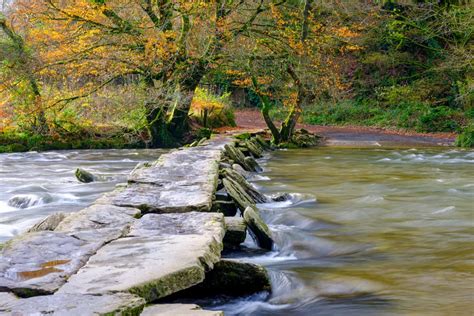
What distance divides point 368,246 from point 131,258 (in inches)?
119

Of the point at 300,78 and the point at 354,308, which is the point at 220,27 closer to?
the point at 300,78

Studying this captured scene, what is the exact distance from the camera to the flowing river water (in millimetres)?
4582

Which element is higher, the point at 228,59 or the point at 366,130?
the point at 228,59

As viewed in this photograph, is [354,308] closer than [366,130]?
Yes

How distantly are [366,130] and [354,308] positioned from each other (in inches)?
879

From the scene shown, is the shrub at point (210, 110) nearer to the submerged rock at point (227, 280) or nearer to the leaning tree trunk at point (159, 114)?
the leaning tree trunk at point (159, 114)

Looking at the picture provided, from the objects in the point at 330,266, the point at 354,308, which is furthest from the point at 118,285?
the point at 330,266

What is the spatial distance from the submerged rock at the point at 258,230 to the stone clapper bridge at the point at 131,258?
1 centimetres

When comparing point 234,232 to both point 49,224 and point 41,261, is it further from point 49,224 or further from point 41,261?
point 41,261

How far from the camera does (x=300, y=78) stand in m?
17.2

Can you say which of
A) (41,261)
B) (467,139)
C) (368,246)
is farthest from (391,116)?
(41,261)

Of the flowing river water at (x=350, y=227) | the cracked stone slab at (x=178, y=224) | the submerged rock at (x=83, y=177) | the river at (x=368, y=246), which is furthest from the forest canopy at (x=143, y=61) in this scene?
the cracked stone slab at (x=178, y=224)

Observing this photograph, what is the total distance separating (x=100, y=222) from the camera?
513 cm

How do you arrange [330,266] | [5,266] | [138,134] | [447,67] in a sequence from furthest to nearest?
[447,67], [138,134], [330,266], [5,266]
